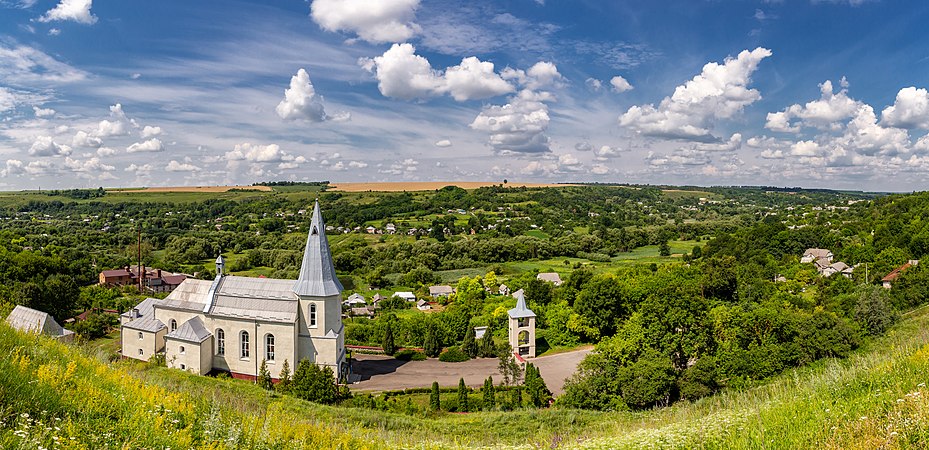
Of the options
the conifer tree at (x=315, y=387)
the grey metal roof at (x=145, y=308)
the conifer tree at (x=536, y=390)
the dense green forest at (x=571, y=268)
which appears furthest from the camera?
the grey metal roof at (x=145, y=308)

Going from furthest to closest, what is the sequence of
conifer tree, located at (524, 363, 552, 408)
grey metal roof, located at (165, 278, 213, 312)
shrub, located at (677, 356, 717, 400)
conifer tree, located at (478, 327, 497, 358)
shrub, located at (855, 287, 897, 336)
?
conifer tree, located at (478, 327, 497, 358) < grey metal roof, located at (165, 278, 213, 312) < shrub, located at (855, 287, 897, 336) < conifer tree, located at (524, 363, 552, 408) < shrub, located at (677, 356, 717, 400)

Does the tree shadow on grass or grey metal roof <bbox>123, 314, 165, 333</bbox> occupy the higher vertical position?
grey metal roof <bbox>123, 314, 165, 333</bbox>

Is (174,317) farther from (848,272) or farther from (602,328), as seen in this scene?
(848,272)

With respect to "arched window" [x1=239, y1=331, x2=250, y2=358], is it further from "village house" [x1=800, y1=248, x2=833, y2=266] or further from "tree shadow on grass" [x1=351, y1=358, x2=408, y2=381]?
"village house" [x1=800, y1=248, x2=833, y2=266]

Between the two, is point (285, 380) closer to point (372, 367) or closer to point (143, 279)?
point (372, 367)

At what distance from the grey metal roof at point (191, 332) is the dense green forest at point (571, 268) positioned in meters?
11.5

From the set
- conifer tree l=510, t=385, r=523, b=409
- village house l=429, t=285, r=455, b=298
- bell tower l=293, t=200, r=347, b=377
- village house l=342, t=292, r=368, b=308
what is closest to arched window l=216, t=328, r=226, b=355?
bell tower l=293, t=200, r=347, b=377

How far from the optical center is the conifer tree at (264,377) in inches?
1151

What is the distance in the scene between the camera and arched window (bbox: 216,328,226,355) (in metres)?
31.9

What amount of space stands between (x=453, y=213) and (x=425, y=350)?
4251 inches

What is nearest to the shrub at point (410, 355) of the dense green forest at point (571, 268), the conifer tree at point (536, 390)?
the dense green forest at point (571, 268)

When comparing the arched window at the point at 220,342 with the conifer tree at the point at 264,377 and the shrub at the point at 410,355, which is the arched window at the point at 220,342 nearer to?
the conifer tree at the point at 264,377

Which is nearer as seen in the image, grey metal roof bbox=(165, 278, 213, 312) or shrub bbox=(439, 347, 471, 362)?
grey metal roof bbox=(165, 278, 213, 312)

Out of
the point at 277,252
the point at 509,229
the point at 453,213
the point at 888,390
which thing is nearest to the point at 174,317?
the point at 888,390
